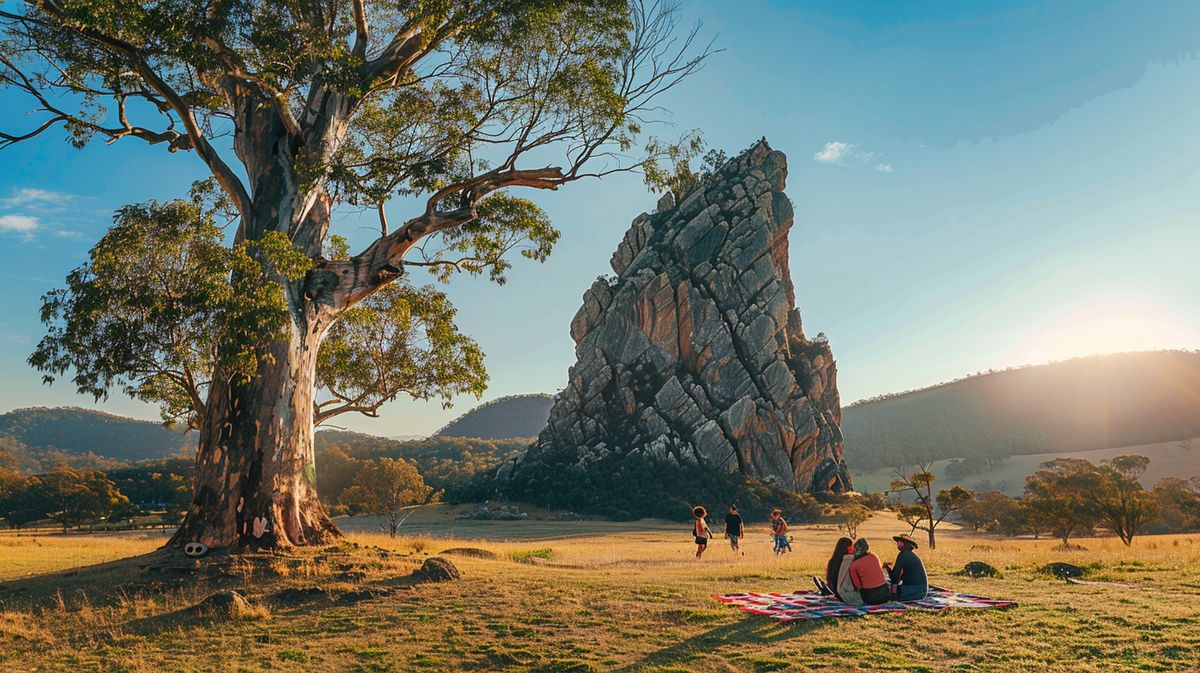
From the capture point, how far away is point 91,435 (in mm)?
172625

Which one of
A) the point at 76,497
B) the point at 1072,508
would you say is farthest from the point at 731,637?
the point at 76,497

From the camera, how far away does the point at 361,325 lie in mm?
26281

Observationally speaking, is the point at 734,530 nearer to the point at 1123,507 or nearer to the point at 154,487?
the point at 1123,507

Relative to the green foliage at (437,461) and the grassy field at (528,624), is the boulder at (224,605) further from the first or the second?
the green foliage at (437,461)

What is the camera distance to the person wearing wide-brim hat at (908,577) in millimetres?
12094

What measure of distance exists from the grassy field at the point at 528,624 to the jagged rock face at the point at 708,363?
2787 inches

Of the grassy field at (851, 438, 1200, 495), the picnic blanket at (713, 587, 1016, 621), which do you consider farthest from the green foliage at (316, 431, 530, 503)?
the grassy field at (851, 438, 1200, 495)

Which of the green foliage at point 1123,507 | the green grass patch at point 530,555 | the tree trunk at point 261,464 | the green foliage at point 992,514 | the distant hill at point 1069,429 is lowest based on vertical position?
the green foliage at point 992,514

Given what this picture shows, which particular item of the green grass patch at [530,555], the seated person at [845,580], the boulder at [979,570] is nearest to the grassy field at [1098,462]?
the green grass patch at [530,555]

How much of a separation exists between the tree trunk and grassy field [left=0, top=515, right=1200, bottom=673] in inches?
43.8

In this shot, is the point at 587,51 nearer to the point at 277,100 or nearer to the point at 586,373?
the point at 277,100

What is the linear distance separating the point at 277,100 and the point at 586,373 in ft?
249

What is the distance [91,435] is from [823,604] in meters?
207

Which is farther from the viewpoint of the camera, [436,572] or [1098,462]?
[1098,462]
